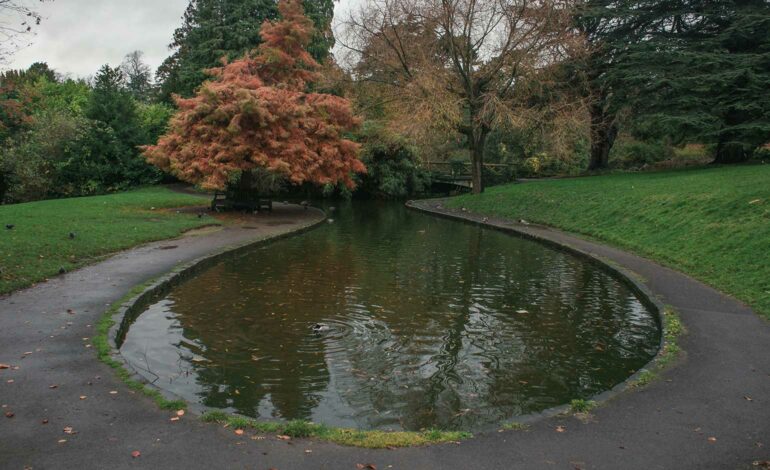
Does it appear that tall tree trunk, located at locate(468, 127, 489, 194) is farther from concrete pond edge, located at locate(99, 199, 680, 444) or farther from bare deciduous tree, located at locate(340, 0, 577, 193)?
concrete pond edge, located at locate(99, 199, 680, 444)

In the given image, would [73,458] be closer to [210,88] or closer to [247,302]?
[247,302]

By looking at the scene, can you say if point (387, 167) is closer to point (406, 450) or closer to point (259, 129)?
point (259, 129)

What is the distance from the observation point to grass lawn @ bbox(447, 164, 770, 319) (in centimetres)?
1178

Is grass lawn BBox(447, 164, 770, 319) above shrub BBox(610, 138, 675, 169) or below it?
below

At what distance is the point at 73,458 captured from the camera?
4.68 metres

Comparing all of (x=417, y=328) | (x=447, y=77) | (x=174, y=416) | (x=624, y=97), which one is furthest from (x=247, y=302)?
(x=624, y=97)

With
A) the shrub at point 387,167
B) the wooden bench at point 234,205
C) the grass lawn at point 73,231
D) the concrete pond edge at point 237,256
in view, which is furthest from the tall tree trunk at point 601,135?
the grass lawn at point 73,231

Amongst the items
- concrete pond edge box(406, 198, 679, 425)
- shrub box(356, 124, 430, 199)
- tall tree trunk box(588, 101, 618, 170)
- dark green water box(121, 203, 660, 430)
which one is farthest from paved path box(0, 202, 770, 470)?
shrub box(356, 124, 430, 199)

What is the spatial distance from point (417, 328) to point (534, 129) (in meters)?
22.5

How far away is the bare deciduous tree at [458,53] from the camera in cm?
2741

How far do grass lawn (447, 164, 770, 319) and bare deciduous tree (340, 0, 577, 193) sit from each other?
5308 mm

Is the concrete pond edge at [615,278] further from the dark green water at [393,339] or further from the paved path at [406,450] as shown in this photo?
the dark green water at [393,339]

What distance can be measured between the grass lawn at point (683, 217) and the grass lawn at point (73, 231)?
1399 centimetres

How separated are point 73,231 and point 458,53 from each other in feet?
70.6
